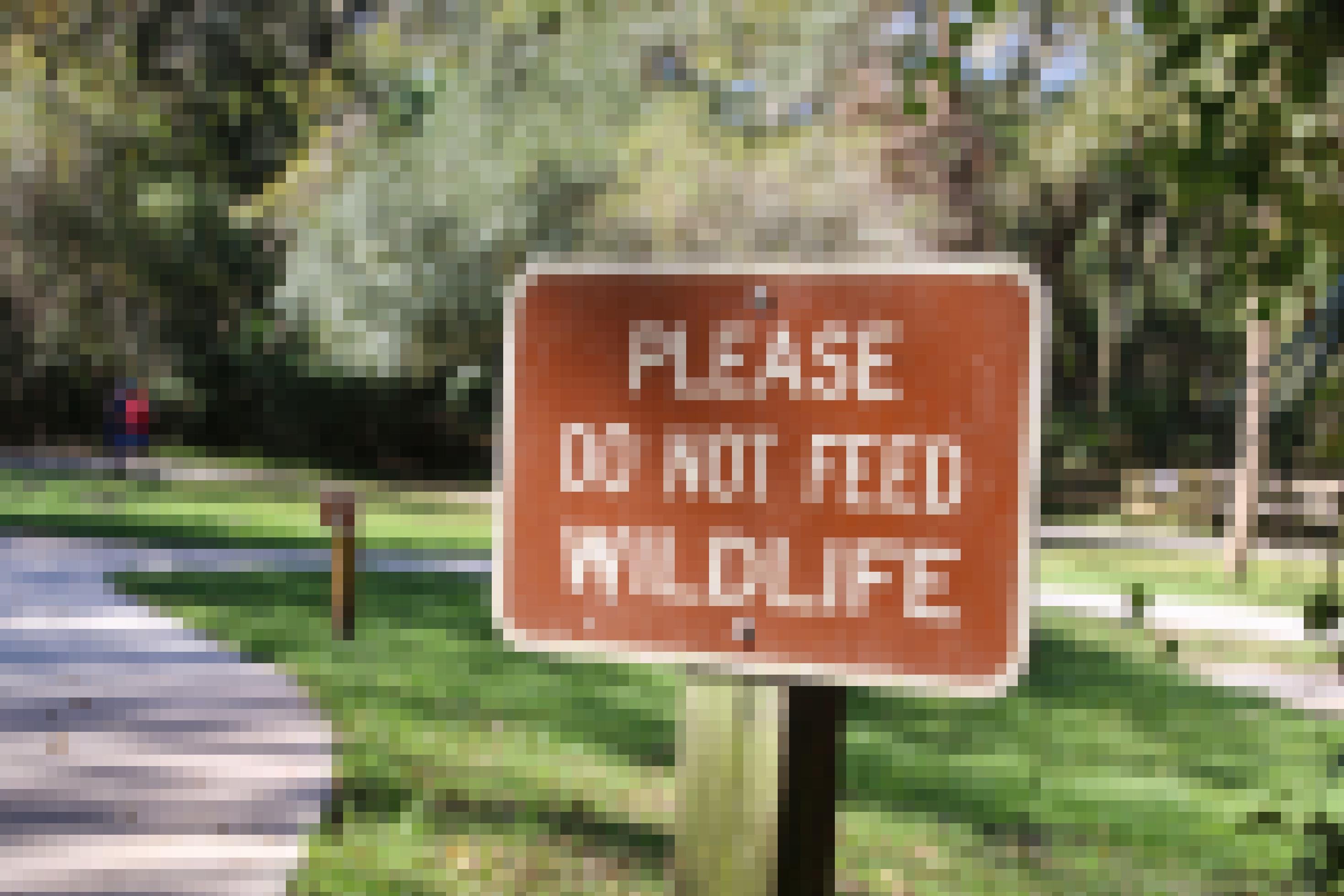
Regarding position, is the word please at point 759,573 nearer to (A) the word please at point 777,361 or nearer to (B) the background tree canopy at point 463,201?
(A) the word please at point 777,361

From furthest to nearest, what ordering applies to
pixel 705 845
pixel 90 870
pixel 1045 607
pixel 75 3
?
→ pixel 75 3, pixel 1045 607, pixel 90 870, pixel 705 845

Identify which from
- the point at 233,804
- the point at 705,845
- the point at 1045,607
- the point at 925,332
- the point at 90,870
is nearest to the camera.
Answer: the point at 925,332

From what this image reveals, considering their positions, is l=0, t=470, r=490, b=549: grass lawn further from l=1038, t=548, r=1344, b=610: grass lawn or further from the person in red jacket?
l=1038, t=548, r=1344, b=610: grass lawn

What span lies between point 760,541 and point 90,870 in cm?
422

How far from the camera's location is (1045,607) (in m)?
16.2

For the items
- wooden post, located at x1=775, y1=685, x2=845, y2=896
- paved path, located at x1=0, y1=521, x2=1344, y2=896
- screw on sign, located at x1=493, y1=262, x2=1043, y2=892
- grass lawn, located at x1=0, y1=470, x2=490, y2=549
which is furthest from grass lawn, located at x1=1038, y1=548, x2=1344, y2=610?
screw on sign, located at x1=493, y1=262, x2=1043, y2=892

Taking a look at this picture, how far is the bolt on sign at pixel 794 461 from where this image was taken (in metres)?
2.40

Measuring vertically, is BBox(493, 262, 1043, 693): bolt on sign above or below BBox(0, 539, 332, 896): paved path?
above

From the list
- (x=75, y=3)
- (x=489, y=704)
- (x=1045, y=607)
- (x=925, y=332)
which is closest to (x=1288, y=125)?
(x=925, y=332)

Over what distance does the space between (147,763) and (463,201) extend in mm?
25074

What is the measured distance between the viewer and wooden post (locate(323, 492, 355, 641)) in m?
11.3

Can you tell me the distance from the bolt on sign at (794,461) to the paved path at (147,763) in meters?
3.61

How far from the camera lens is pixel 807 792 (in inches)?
101

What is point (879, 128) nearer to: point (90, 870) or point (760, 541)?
point (90, 870)
